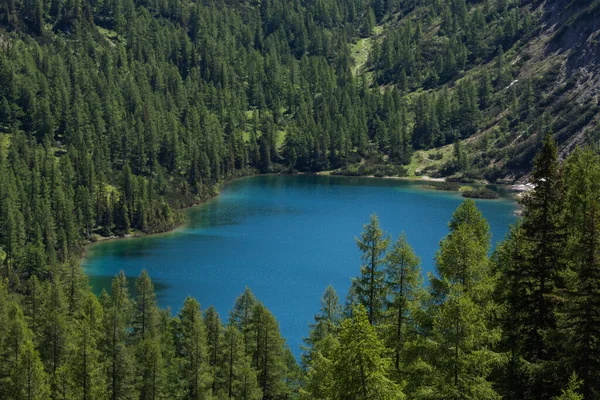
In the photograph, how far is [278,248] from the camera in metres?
143

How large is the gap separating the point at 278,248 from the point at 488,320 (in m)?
106

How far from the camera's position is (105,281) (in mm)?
121375

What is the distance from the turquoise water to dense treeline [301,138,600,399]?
4734 centimetres

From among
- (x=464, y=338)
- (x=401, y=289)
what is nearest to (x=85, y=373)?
(x=401, y=289)

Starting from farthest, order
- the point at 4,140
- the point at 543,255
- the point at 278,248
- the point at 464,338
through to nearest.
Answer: the point at 4,140, the point at 278,248, the point at 543,255, the point at 464,338

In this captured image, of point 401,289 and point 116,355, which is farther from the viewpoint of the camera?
point 116,355

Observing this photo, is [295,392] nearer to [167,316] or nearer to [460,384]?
[167,316]

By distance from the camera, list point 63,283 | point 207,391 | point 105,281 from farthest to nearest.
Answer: point 105,281
point 63,283
point 207,391

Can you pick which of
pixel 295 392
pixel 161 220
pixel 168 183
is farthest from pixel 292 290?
pixel 168 183

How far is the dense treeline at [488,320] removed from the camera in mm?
30953

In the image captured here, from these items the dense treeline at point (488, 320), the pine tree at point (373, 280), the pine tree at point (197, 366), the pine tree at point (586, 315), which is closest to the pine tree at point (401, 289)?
the dense treeline at point (488, 320)

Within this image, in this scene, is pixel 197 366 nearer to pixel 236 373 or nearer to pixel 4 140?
pixel 236 373

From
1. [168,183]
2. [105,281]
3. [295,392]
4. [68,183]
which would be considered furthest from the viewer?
[168,183]

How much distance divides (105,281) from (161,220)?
46134mm
